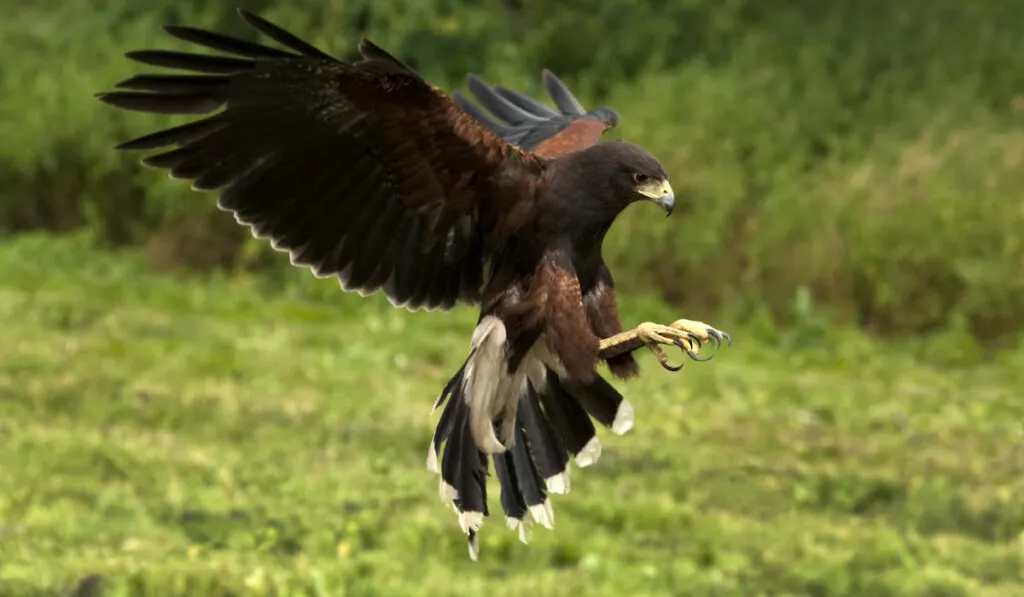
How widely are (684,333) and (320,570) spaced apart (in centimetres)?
261

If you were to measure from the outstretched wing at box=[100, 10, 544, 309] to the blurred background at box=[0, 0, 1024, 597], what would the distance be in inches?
74.7

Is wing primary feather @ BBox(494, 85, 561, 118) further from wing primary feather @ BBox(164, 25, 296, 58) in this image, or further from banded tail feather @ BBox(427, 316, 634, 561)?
wing primary feather @ BBox(164, 25, 296, 58)

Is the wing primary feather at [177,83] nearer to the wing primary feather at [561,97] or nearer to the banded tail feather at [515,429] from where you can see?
the banded tail feather at [515,429]

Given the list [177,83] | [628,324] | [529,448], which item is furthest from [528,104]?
[628,324]

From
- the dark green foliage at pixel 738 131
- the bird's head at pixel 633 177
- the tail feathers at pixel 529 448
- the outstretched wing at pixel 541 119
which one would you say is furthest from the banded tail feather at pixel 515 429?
the dark green foliage at pixel 738 131

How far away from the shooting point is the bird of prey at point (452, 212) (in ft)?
12.0

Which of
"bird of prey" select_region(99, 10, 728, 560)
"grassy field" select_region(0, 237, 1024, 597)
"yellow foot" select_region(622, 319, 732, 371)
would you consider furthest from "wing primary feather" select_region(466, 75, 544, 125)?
"grassy field" select_region(0, 237, 1024, 597)

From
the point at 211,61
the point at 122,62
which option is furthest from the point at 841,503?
the point at 122,62

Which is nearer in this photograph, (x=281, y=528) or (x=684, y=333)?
(x=684, y=333)

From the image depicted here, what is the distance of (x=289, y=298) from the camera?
11.8 metres

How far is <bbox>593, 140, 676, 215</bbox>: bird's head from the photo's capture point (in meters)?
3.61

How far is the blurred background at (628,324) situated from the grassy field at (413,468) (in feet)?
0.08

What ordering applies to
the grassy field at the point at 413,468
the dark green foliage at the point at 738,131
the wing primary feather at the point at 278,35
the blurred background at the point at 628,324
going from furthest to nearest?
the dark green foliage at the point at 738,131
the blurred background at the point at 628,324
the grassy field at the point at 413,468
the wing primary feather at the point at 278,35

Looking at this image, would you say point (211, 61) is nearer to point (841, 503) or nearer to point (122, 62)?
point (841, 503)
